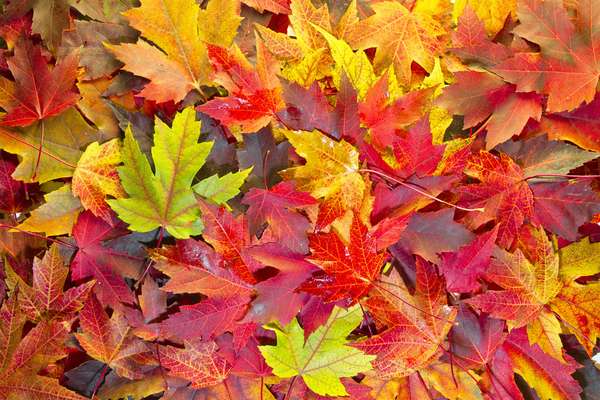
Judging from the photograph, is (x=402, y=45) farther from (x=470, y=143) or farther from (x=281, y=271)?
(x=281, y=271)

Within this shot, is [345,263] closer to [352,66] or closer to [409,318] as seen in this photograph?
[409,318]

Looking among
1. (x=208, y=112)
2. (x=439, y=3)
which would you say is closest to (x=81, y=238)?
(x=208, y=112)

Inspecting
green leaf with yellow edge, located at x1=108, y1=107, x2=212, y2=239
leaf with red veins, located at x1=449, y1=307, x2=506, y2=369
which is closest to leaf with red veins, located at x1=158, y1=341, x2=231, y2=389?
green leaf with yellow edge, located at x1=108, y1=107, x2=212, y2=239

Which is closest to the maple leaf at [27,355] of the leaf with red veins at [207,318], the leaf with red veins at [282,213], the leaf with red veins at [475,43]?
the leaf with red veins at [207,318]

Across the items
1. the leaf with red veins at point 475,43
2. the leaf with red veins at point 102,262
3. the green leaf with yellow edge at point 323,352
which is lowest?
the green leaf with yellow edge at point 323,352

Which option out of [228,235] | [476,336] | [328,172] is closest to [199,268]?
[228,235]

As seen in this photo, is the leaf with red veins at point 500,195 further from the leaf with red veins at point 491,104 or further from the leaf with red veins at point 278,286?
the leaf with red veins at point 278,286

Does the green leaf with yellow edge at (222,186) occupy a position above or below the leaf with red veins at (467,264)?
above
